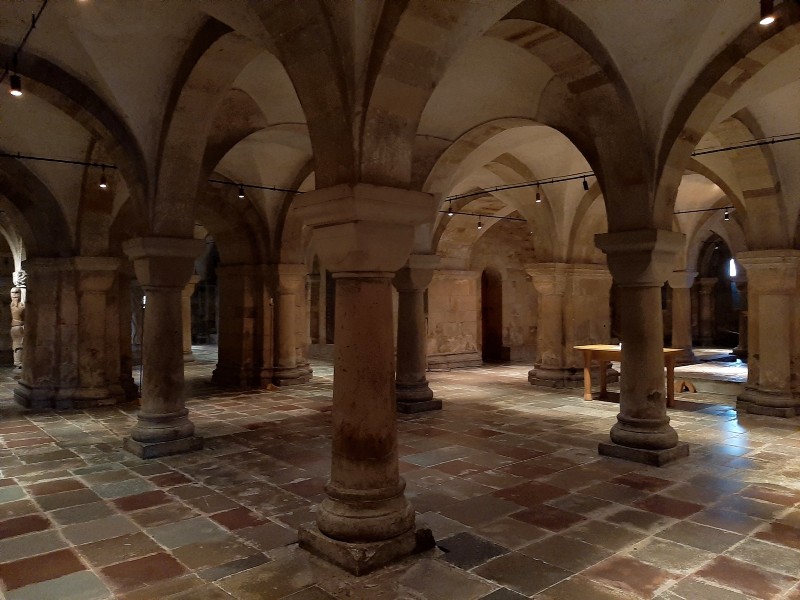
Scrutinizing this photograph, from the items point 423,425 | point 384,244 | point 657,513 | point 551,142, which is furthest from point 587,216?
point 384,244

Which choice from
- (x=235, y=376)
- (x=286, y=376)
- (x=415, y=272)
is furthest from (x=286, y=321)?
(x=415, y=272)

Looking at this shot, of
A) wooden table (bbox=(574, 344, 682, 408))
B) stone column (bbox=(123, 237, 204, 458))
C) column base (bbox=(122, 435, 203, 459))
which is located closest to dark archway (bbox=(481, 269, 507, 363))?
wooden table (bbox=(574, 344, 682, 408))

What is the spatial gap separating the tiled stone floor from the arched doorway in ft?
30.6

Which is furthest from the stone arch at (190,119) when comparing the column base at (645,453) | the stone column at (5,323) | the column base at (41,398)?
the stone column at (5,323)

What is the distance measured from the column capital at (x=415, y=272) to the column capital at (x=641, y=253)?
326 centimetres

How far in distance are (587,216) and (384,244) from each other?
9.39 metres

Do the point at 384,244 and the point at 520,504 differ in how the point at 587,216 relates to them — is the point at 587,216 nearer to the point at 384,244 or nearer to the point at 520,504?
the point at 520,504

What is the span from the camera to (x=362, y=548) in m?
3.37

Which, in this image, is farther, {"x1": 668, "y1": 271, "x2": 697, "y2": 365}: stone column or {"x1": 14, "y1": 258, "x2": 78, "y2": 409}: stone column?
{"x1": 668, "y1": 271, "x2": 697, "y2": 365}: stone column

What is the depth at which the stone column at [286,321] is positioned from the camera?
11.5 m

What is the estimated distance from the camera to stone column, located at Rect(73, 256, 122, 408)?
920 cm

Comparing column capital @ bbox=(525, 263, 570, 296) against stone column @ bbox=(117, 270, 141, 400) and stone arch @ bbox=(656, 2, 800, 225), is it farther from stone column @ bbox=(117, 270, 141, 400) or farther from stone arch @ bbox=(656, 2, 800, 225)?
stone column @ bbox=(117, 270, 141, 400)

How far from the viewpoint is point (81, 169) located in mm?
8969

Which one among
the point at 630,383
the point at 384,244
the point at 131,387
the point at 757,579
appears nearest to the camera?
the point at 757,579
